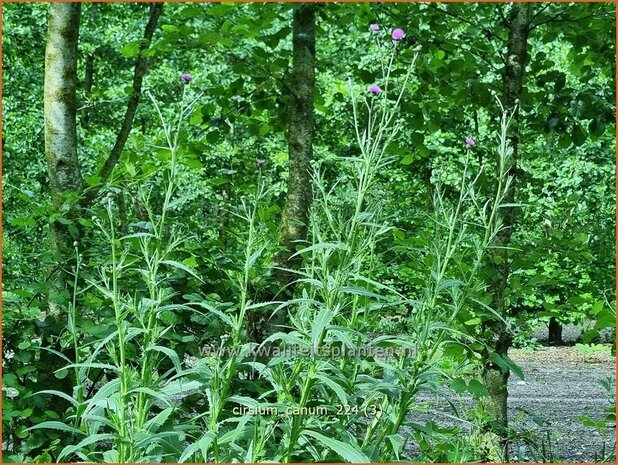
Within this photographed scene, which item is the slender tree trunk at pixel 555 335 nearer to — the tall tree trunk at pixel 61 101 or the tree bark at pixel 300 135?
the tree bark at pixel 300 135

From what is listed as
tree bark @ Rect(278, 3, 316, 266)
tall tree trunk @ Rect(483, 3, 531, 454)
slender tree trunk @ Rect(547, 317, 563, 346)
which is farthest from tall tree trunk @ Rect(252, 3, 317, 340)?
slender tree trunk @ Rect(547, 317, 563, 346)

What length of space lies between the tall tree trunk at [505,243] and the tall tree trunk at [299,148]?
3.12 ft

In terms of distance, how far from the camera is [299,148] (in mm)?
3947

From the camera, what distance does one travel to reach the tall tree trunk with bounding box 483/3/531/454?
375 cm

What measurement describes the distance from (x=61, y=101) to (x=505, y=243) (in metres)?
2.21

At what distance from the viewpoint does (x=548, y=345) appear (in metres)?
16.7

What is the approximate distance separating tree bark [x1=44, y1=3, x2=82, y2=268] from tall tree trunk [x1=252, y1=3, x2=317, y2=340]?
0.99 m

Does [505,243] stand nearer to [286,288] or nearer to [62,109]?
[286,288]

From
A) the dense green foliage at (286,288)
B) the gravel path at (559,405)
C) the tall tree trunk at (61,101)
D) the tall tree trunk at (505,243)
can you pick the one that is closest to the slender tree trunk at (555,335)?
the gravel path at (559,405)

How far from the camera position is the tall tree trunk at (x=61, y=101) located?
361cm

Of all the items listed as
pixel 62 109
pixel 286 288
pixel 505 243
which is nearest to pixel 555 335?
pixel 505 243

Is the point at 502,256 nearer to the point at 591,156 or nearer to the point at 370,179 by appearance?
the point at 370,179

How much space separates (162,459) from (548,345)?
50.9 feet

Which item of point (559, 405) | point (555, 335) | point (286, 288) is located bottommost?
point (555, 335)
